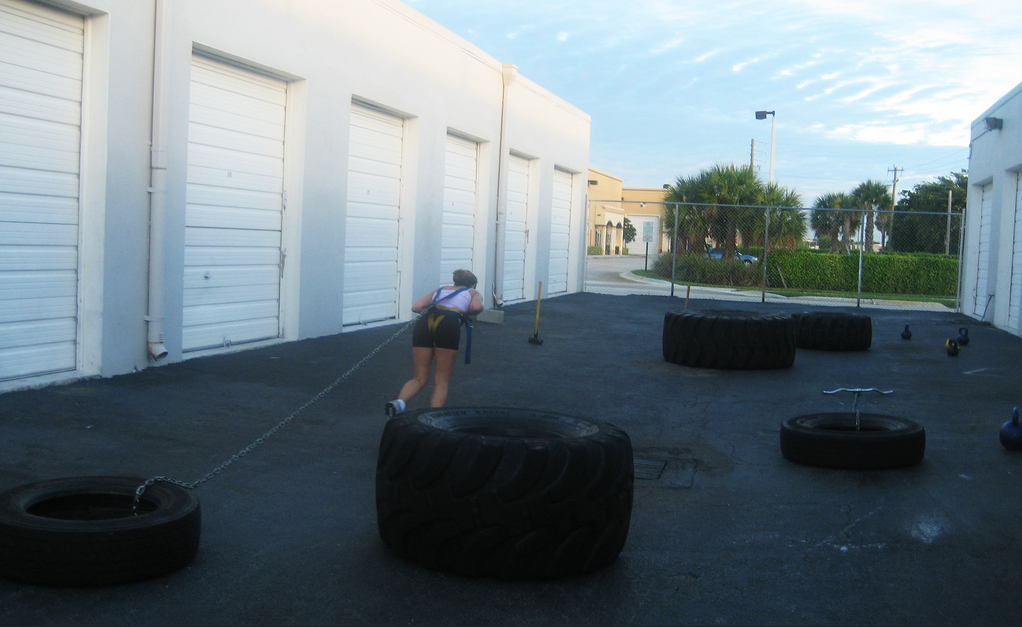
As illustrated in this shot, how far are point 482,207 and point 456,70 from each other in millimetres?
3008

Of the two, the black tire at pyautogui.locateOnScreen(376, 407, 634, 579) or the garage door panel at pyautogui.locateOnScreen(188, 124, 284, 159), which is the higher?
the garage door panel at pyautogui.locateOnScreen(188, 124, 284, 159)

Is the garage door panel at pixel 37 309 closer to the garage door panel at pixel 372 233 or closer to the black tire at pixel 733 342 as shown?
the garage door panel at pixel 372 233

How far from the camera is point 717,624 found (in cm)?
373

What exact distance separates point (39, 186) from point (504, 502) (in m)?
6.37

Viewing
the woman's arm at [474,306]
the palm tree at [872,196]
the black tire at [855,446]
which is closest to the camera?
the black tire at [855,446]

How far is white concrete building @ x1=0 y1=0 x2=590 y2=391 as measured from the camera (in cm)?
832

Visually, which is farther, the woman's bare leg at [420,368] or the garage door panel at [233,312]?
the garage door panel at [233,312]

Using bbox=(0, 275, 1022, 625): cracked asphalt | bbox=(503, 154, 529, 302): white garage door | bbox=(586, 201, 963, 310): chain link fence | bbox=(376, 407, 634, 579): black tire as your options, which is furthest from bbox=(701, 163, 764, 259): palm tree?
bbox=(376, 407, 634, 579): black tire

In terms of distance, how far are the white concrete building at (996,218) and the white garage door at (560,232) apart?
9.90 m

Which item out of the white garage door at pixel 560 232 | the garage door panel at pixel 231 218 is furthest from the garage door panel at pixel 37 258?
the white garage door at pixel 560 232

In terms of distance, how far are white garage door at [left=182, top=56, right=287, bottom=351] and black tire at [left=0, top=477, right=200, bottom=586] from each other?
A: 6.33 m

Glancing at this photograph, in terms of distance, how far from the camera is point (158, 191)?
9.22m

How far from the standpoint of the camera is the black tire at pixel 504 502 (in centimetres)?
399

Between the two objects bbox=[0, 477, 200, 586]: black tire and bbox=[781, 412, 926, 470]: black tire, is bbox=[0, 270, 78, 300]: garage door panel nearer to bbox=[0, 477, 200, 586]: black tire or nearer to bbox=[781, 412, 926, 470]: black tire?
bbox=[0, 477, 200, 586]: black tire
